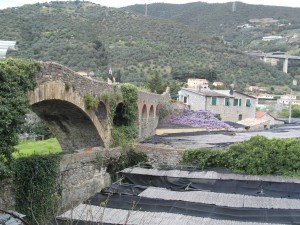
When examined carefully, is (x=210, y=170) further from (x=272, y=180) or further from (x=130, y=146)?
(x=130, y=146)

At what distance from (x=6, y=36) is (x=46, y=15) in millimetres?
17054

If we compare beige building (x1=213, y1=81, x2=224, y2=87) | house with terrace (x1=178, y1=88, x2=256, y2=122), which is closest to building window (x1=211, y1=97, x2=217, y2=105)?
house with terrace (x1=178, y1=88, x2=256, y2=122)

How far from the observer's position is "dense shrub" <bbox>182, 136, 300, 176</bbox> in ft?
60.2

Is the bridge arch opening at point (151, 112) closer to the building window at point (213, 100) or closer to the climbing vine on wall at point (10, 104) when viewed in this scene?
the building window at point (213, 100)

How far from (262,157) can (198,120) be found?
60.1 feet

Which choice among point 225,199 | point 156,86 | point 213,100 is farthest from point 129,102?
point 156,86

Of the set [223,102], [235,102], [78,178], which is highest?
[223,102]

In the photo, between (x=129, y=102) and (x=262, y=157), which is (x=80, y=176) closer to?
(x=129, y=102)

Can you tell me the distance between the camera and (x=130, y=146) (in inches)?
874

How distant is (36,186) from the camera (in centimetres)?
1412

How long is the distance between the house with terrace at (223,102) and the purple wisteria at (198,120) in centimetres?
355

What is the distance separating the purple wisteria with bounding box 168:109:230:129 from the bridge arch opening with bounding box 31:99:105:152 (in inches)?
581

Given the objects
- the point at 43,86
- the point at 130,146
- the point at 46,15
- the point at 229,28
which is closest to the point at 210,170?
the point at 130,146

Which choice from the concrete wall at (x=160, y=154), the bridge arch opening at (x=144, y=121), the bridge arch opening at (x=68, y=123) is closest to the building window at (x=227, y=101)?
the bridge arch opening at (x=144, y=121)
